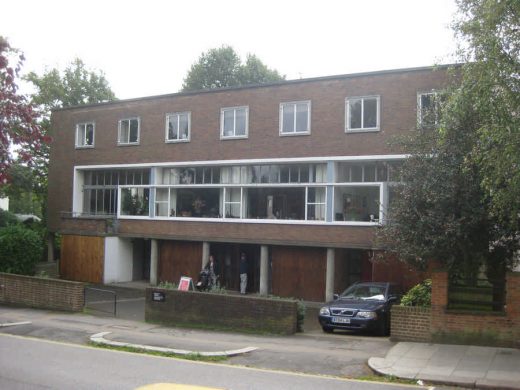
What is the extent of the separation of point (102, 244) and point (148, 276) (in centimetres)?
334

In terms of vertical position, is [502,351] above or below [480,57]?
below

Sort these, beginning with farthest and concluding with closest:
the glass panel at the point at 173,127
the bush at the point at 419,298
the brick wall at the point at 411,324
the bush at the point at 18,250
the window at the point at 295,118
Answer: the glass panel at the point at 173,127, the bush at the point at 18,250, the window at the point at 295,118, the bush at the point at 419,298, the brick wall at the point at 411,324

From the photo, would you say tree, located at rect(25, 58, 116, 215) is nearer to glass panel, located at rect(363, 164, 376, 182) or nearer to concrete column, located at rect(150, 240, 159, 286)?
concrete column, located at rect(150, 240, 159, 286)

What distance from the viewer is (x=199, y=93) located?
27312 millimetres

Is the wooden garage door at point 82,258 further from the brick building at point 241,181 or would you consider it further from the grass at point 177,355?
the grass at point 177,355

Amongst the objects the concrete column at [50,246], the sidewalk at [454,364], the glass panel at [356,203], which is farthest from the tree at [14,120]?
the concrete column at [50,246]

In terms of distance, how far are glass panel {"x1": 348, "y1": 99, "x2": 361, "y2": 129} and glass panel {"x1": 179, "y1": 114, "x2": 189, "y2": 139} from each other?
27.0 ft

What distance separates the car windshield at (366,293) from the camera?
1582 cm

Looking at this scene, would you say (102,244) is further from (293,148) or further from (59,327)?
(59,327)

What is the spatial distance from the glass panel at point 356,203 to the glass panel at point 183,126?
815cm

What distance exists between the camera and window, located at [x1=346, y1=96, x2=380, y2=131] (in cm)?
2259

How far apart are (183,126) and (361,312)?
51.4 feet

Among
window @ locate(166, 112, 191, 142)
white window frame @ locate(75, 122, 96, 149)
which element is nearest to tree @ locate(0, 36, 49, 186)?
window @ locate(166, 112, 191, 142)

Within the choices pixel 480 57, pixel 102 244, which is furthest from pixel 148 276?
pixel 480 57
